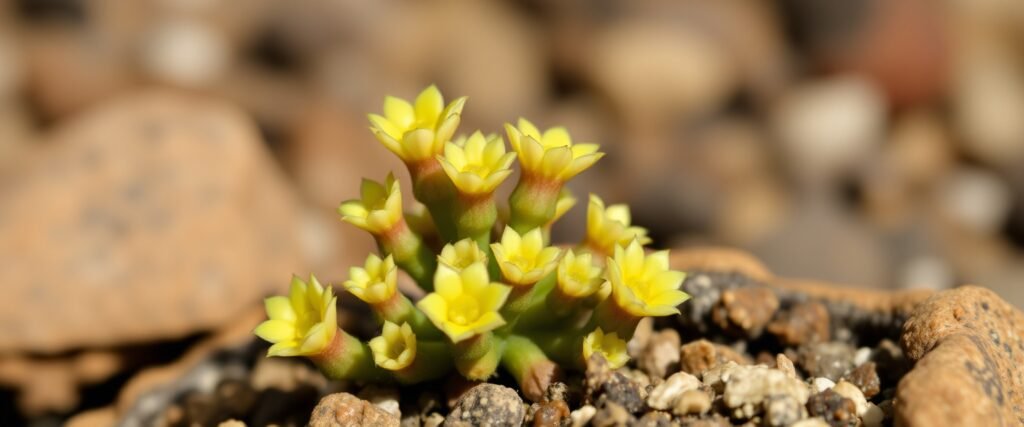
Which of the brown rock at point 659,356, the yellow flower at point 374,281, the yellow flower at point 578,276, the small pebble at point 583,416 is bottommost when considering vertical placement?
the brown rock at point 659,356

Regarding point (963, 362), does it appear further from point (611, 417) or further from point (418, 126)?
point (418, 126)

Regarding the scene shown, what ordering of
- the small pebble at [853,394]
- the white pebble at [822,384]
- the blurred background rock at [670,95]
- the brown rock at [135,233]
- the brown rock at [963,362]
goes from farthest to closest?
the blurred background rock at [670,95] → the brown rock at [135,233] → the white pebble at [822,384] → the small pebble at [853,394] → the brown rock at [963,362]

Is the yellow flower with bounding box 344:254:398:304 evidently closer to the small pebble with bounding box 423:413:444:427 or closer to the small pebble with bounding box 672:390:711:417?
the small pebble with bounding box 423:413:444:427

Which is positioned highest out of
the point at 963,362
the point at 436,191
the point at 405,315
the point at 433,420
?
the point at 436,191

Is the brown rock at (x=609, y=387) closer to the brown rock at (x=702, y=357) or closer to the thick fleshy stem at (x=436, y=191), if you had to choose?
the brown rock at (x=702, y=357)

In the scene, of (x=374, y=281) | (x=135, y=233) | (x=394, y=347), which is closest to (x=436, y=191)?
(x=374, y=281)

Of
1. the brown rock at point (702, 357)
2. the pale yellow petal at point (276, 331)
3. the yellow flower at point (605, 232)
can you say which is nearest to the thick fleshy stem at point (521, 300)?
the yellow flower at point (605, 232)

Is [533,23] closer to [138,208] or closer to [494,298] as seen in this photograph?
[138,208]
